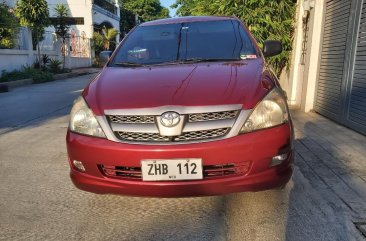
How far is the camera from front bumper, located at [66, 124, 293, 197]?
2.23 m

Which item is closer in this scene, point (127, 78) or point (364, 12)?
point (127, 78)

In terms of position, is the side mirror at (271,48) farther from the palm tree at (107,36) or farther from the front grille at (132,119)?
the palm tree at (107,36)

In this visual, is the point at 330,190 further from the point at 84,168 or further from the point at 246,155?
the point at 84,168

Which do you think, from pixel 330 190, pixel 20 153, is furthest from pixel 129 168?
pixel 20 153

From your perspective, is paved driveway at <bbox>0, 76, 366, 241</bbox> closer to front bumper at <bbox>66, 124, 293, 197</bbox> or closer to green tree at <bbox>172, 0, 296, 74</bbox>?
front bumper at <bbox>66, 124, 293, 197</bbox>

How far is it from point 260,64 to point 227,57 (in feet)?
1.16

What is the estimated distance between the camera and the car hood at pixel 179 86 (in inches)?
93.6

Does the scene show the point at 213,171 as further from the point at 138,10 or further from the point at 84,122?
the point at 138,10

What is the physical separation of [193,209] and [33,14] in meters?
15.4

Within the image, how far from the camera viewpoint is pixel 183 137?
7.50ft

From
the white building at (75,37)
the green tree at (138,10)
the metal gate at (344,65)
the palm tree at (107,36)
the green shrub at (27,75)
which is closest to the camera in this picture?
the metal gate at (344,65)

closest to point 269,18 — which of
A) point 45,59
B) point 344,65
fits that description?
point 344,65

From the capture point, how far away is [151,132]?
230 cm

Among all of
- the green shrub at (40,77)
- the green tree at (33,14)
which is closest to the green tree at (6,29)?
the green shrub at (40,77)
